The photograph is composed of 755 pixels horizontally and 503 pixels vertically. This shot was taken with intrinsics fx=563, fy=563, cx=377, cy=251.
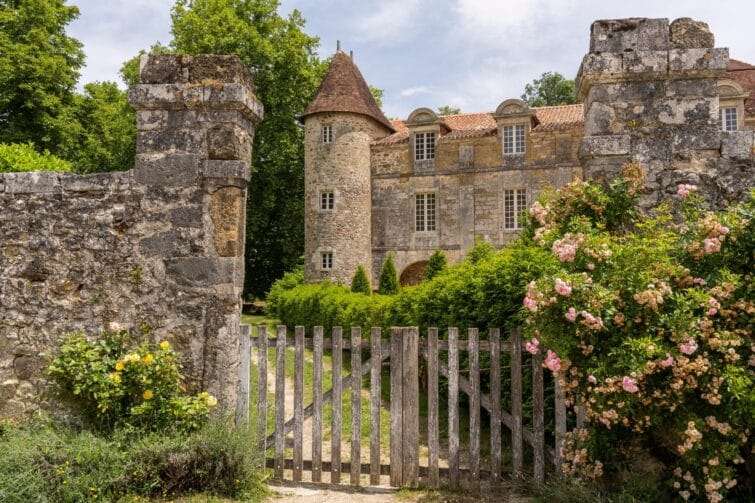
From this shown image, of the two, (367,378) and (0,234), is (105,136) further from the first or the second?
(0,234)

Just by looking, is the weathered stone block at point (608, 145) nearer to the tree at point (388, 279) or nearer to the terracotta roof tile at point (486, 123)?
the tree at point (388, 279)

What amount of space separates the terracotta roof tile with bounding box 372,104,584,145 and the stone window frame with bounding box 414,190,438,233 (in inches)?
95.9

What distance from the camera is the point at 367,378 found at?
9641mm

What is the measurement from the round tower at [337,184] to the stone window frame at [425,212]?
6.82 feet

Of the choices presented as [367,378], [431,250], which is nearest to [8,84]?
[431,250]

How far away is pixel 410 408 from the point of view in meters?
4.57

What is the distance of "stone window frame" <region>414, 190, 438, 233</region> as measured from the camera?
2366 centimetres

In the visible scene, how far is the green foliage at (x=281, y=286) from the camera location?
20.8 m

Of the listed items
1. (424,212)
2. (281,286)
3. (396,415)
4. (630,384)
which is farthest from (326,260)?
(630,384)

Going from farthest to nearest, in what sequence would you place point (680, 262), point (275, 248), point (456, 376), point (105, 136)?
point (275, 248), point (105, 136), point (456, 376), point (680, 262)

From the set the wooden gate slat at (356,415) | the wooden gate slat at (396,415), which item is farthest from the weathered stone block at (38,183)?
the wooden gate slat at (396,415)

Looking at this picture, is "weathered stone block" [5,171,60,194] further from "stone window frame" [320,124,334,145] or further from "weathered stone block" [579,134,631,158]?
"stone window frame" [320,124,334,145]

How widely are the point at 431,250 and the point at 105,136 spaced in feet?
46.5

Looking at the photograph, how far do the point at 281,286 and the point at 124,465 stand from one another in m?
18.3
